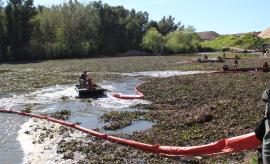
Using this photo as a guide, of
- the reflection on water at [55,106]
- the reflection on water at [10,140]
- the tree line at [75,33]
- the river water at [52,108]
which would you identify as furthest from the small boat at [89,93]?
the tree line at [75,33]

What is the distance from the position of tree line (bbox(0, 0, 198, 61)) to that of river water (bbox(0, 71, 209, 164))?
241 ft

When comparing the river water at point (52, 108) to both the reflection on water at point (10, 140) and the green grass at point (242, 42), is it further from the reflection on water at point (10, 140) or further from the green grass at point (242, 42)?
the green grass at point (242, 42)

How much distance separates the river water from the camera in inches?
823

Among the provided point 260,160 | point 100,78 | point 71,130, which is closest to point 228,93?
point 71,130

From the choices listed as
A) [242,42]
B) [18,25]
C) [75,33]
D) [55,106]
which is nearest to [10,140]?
[55,106]

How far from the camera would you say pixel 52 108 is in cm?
3300

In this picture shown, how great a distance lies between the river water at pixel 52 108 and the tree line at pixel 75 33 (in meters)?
73.3

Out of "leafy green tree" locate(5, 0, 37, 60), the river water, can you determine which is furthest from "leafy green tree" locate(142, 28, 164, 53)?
the river water

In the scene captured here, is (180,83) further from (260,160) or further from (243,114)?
(260,160)

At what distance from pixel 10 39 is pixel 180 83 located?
82.3m

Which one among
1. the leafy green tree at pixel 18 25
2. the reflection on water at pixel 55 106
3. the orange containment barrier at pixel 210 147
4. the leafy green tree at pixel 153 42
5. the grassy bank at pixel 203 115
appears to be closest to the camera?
the orange containment barrier at pixel 210 147

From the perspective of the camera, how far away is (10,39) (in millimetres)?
116312

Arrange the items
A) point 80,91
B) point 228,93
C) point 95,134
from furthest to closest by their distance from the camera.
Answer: point 80,91 < point 228,93 < point 95,134

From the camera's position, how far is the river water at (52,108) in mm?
20895
